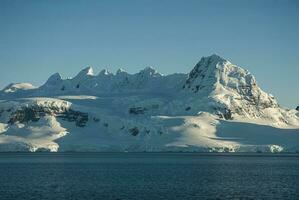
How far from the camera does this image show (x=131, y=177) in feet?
557

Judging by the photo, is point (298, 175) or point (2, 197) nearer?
point (2, 197)

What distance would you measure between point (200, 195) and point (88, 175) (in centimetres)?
6001

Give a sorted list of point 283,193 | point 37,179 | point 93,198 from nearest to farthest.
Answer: point 93,198 → point 283,193 → point 37,179

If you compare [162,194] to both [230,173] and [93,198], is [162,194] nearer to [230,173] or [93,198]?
[93,198]

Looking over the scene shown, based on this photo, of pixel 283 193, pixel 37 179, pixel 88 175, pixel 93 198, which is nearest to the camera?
pixel 93 198

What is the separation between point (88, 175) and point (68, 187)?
3918cm

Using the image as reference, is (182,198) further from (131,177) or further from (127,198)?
(131,177)

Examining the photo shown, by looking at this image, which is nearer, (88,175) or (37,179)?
(37,179)

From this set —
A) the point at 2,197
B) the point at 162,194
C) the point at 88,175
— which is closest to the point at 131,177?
the point at 88,175

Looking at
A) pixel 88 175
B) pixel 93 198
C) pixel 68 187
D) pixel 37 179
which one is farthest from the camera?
pixel 88 175

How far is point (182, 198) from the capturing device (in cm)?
11888

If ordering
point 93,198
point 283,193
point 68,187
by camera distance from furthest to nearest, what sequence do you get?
point 68,187
point 283,193
point 93,198

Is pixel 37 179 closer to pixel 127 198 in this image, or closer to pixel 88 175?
pixel 88 175

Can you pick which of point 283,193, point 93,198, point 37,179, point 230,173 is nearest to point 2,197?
point 93,198
